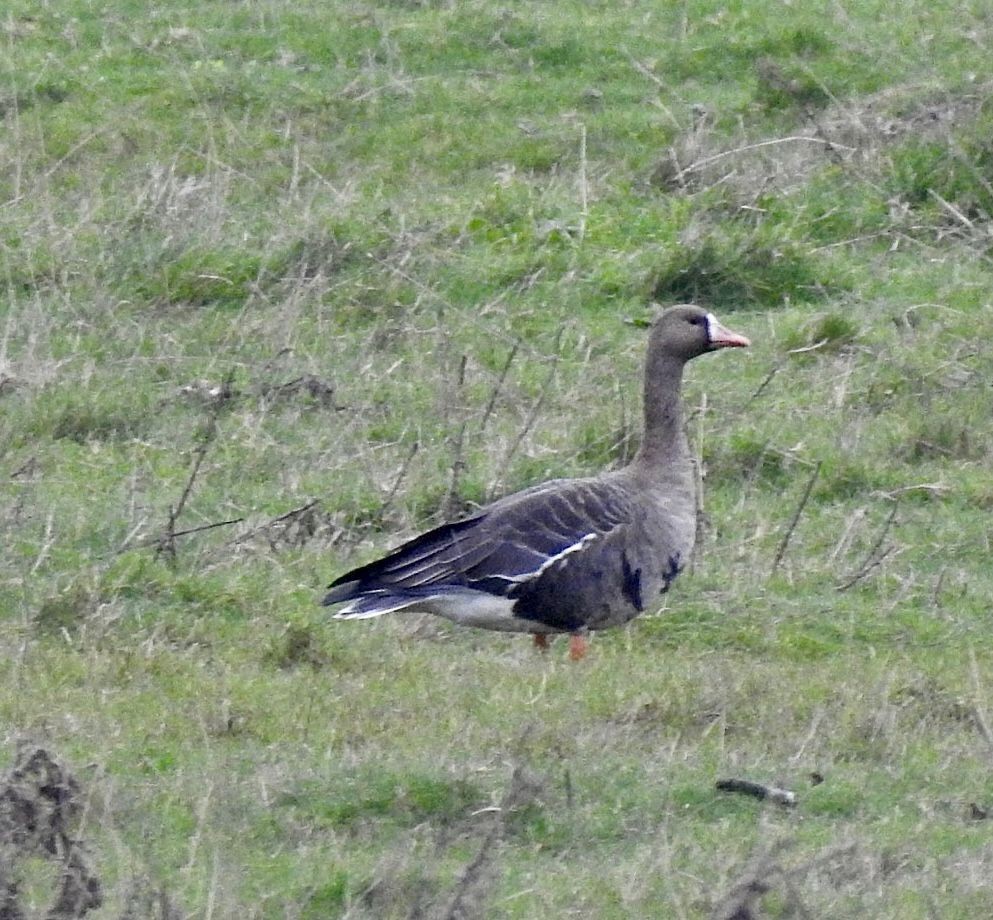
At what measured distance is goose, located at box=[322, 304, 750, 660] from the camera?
662 centimetres

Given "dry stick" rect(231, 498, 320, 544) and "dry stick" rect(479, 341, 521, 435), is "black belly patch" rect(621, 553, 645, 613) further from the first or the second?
A: "dry stick" rect(479, 341, 521, 435)

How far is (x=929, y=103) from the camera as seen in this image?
37.2 ft

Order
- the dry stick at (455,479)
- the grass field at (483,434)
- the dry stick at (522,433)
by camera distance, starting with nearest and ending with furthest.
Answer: the grass field at (483,434), the dry stick at (455,479), the dry stick at (522,433)

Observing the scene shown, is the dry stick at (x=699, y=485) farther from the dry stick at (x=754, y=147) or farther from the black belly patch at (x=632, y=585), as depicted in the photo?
the dry stick at (x=754, y=147)

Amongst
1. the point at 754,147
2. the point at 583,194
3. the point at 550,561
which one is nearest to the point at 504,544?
the point at 550,561

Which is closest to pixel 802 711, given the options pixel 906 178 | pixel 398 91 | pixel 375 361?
pixel 375 361

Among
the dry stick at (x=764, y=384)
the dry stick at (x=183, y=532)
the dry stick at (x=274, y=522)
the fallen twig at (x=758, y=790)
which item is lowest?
the dry stick at (x=764, y=384)

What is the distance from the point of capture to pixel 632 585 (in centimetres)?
→ 686

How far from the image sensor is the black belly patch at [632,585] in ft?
22.5

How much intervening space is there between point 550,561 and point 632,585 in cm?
25

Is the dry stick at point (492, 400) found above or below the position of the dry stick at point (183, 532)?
below

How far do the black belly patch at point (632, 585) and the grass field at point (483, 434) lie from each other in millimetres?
185

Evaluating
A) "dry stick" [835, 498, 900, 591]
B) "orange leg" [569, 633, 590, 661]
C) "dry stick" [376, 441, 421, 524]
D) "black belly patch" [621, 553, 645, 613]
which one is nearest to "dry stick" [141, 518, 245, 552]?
"dry stick" [376, 441, 421, 524]

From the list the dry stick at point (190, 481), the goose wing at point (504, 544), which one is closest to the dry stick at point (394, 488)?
the dry stick at point (190, 481)
